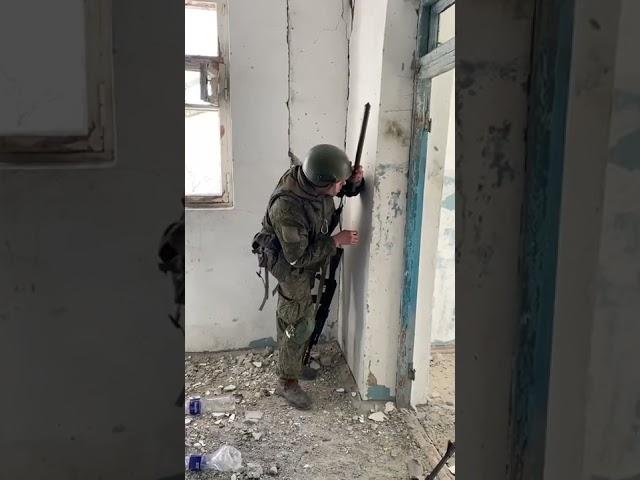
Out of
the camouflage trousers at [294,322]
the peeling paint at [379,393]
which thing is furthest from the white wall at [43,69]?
the peeling paint at [379,393]

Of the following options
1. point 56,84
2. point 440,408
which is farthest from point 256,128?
point 56,84

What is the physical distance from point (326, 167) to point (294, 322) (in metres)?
0.77

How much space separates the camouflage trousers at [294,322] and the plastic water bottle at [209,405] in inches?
10.8

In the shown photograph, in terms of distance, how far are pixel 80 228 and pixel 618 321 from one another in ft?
1.82

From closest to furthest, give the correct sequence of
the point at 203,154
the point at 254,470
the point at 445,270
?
the point at 254,470, the point at 203,154, the point at 445,270

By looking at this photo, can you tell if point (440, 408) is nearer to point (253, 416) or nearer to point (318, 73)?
point (253, 416)

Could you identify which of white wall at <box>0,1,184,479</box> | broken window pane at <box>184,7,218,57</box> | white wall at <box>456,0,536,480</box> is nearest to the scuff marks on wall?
white wall at <box>456,0,536,480</box>

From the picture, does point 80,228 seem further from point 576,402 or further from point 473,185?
point 576,402

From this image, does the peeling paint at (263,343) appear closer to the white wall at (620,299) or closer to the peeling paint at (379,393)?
the peeling paint at (379,393)

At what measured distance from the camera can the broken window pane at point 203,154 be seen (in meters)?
2.54

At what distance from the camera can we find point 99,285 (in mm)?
505

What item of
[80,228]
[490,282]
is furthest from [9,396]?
[490,282]

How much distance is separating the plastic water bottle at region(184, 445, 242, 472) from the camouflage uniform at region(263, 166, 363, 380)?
521 mm

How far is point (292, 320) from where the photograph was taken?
7.62 ft
